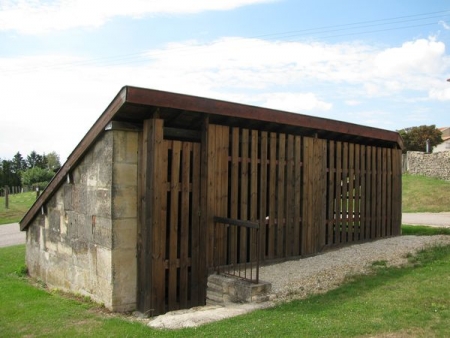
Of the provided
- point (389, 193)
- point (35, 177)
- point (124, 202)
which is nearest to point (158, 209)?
point (124, 202)

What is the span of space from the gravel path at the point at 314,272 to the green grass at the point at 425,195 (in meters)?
13.8

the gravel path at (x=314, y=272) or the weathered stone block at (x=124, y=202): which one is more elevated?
the weathered stone block at (x=124, y=202)

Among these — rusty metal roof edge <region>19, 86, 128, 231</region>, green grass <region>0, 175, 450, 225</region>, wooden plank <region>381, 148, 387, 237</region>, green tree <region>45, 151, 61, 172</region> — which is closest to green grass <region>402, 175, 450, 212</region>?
green grass <region>0, 175, 450, 225</region>

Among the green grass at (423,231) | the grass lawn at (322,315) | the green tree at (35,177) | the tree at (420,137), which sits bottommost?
the grass lawn at (322,315)

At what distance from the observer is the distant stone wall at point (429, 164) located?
30109mm

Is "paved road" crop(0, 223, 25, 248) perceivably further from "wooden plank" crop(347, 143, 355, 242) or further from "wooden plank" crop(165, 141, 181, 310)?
"wooden plank" crop(347, 143, 355, 242)

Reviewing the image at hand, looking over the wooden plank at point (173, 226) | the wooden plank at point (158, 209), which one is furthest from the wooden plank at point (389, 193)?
the wooden plank at point (158, 209)

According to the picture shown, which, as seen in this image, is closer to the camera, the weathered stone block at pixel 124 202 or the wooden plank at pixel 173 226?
the weathered stone block at pixel 124 202

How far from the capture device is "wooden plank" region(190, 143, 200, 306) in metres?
7.79

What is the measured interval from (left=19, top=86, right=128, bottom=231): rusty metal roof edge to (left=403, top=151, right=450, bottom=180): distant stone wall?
27.1m

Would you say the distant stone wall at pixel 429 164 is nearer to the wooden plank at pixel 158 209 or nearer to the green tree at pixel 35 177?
the wooden plank at pixel 158 209

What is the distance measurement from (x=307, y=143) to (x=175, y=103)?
3.60m

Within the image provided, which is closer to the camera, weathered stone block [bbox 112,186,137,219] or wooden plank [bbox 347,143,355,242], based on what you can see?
weathered stone block [bbox 112,186,137,219]

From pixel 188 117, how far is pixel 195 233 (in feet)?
6.53
